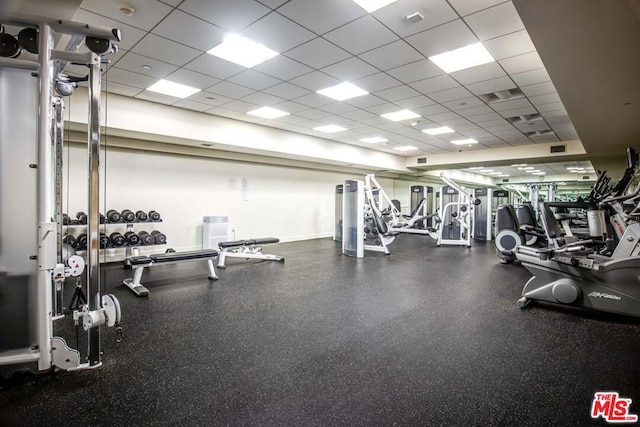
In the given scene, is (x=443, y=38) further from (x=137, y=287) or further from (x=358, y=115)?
(x=137, y=287)

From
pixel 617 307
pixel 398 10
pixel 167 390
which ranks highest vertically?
pixel 398 10

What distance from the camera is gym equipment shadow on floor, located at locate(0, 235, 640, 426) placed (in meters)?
1.64

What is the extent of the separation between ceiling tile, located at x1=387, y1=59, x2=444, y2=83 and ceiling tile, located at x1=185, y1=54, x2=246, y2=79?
1979 millimetres

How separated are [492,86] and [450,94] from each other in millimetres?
574

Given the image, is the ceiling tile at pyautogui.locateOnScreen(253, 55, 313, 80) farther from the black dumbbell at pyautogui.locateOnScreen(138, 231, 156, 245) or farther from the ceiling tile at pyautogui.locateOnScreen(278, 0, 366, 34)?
the black dumbbell at pyautogui.locateOnScreen(138, 231, 156, 245)

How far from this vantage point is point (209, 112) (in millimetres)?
5914

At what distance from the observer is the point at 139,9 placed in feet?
8.98

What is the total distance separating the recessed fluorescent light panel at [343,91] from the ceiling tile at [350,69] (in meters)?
0.29

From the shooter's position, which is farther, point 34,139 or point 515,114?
point 515,114

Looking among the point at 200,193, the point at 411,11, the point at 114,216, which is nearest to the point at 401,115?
the point at 411,11

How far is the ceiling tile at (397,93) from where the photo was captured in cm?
466

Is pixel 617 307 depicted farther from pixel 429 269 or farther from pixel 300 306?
pixel 300 306

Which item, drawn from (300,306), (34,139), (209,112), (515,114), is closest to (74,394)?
(34,139)

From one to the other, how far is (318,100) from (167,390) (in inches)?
178
